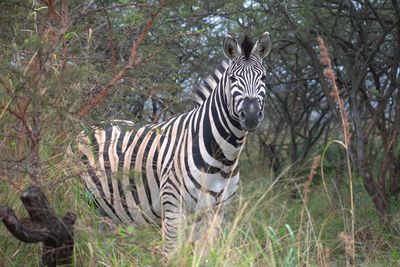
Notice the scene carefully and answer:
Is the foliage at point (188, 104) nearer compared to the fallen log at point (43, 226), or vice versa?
the fallen log at point (43, 226)

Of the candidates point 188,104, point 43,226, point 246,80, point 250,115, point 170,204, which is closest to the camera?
point 43,226

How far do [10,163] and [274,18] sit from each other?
427 centimetres

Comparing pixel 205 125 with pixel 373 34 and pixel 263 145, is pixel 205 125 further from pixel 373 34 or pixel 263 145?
pixel 263 145

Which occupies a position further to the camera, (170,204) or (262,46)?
(262,46)

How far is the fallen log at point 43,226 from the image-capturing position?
3633 mm

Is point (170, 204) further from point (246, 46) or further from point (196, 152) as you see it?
point (246, 46)

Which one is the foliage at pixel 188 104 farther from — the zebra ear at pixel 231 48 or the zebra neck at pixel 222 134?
the zebra neck at pixel 222 134

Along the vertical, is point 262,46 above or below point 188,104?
below

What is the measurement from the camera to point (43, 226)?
3.75 meters

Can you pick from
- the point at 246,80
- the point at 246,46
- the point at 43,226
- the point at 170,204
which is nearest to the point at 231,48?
the point at 246,46

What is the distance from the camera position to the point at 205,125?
590 cm

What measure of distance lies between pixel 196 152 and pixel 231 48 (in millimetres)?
926

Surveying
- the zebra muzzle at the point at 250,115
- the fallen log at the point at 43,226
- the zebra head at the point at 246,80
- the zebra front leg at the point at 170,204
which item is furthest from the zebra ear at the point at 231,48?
the fallen log at the point at 43,226

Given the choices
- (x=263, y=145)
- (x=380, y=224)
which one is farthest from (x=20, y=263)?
(x=263, y=145)
